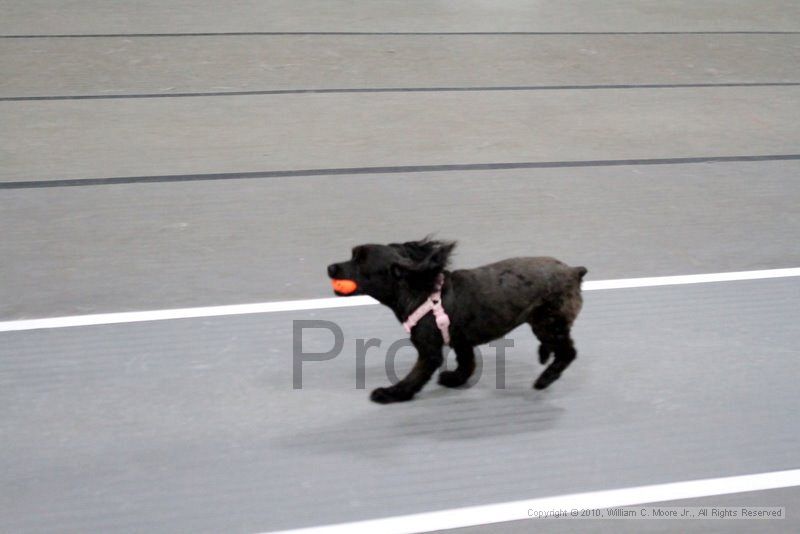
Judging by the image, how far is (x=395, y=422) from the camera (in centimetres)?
235

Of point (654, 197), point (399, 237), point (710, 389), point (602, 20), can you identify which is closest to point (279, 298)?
point (399, 237)

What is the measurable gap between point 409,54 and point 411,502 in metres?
4.39

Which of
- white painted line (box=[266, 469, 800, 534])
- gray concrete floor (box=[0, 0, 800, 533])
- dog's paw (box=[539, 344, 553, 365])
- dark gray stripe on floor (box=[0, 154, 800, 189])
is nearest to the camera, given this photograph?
white painted line (box=[266, 469, 800, 534])

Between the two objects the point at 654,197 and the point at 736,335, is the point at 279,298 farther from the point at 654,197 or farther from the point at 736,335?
the point at 654,197

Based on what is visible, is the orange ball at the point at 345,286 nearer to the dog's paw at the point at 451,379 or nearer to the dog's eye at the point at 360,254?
the dog's eye at the point at 360,254

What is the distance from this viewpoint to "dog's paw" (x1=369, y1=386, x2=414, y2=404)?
7.93 ft

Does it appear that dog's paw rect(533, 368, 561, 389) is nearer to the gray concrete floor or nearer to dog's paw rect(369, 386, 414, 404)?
the gray concrete floor

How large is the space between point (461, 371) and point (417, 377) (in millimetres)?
Result: 161

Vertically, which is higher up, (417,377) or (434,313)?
(434,313)

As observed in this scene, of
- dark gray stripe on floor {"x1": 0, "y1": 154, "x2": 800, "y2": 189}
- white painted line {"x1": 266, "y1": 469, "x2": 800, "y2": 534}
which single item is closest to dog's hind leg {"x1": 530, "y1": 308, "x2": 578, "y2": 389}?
white painted line {"x1": 266, "y1": 469, "x2": 800, "y2": 534}

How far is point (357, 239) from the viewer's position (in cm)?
347

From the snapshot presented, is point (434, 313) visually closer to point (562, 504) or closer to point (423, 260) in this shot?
point (423, 260)

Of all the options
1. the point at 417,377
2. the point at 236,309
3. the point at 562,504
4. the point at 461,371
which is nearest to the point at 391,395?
the point at 417,377

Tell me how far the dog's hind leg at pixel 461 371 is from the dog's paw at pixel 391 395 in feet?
0.42
